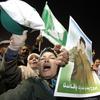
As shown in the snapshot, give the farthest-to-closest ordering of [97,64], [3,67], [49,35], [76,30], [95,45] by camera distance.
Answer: [95,45]
[97,64]
[76,30]
[49,35]
[3,67]

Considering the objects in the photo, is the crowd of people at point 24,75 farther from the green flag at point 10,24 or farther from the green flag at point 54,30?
the green flag at point 54,30

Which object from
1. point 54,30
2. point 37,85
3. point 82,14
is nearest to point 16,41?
point 37,85

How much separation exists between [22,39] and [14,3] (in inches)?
5.8

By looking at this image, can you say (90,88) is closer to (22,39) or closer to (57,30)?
(57,30)

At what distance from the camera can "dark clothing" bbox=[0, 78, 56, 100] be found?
Result: 60.6 inches

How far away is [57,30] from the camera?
3.08 metres

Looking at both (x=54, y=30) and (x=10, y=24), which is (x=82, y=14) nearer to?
(x=54, y=30)

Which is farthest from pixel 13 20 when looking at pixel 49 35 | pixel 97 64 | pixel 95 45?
pixel 95 45

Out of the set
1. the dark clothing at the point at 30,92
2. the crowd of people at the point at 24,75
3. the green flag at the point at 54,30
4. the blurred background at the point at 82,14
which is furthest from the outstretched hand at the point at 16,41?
the blurred background at the point at 82,14

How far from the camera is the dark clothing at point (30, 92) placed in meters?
1.54

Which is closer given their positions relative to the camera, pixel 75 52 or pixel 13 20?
pixel 13 20

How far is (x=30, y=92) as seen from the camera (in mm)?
1589

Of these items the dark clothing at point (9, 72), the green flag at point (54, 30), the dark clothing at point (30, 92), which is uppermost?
the green flag at point (54, 30)

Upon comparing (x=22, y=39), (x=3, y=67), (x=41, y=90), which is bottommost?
(x=41, y=90)
